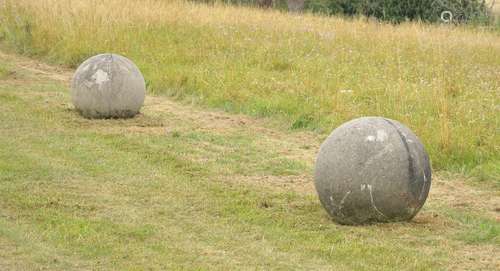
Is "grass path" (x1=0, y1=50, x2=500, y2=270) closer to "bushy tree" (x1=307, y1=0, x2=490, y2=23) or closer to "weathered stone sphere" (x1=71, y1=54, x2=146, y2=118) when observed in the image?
"weathered stone sphere" (x1=71, y1=54, x2=146, y2=118)

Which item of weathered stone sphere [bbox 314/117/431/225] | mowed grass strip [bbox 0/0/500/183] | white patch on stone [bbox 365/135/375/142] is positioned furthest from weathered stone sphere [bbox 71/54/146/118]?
white patch on stone [bbox 365/135/375/142]

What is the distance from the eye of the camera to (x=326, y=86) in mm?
15719

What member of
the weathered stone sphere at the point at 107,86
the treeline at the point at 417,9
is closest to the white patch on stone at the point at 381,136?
the weathered stone sphere at the point at 107,86

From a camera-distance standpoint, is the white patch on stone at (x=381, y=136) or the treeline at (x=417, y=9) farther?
the treeline at (x=417, y=9)

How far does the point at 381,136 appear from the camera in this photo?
8.97 meters

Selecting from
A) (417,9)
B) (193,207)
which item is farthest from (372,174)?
(417,9)

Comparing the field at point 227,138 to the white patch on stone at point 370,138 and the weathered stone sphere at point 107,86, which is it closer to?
the weathered stone sphere at point 107,86

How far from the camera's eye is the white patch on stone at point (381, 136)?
29.3 ft

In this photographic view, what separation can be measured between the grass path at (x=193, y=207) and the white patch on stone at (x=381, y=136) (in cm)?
80

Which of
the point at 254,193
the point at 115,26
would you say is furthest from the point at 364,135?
the point at 115,26

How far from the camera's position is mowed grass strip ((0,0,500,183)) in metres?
13.3

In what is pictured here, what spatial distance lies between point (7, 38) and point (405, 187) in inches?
636

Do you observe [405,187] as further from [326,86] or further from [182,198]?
[326,86]

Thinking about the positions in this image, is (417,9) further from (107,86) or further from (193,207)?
(193,207)
